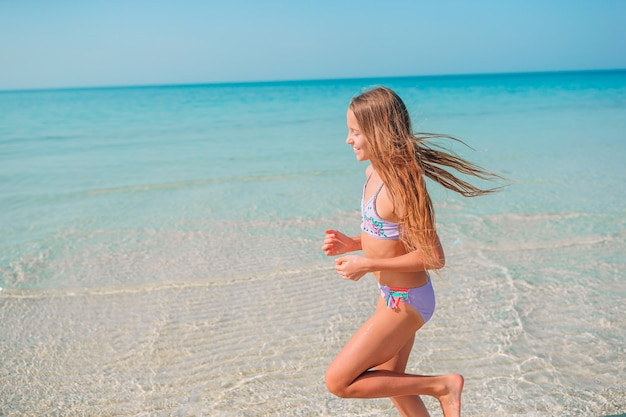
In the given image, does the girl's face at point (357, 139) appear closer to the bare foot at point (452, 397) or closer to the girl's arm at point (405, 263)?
the girl's arm at point (405, 263)

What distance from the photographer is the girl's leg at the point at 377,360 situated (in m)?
2.58

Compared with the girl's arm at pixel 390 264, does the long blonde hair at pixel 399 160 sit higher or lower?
higher

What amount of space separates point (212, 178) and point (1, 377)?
7405 mm

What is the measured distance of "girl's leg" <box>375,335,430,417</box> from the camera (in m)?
2.85

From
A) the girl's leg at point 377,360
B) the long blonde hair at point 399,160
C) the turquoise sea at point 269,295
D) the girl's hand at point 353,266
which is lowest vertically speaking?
the turquoise sea at point 269,295

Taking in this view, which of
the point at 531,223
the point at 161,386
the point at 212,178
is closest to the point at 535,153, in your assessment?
the point at 531,223

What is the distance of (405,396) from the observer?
2.88m

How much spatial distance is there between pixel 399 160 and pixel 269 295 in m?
2.94

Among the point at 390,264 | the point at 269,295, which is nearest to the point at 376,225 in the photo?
the point at 390,264

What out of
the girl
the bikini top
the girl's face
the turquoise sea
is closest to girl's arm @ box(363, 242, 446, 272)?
the girl

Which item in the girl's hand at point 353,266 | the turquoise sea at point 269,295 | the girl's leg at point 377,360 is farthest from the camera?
the turquoise sea at point 269,295

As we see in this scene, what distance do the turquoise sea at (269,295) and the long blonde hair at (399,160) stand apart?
13.4 inches

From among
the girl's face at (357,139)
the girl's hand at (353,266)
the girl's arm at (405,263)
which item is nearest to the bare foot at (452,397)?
the girl's arm at (405,263)

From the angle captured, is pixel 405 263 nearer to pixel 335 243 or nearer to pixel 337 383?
pixel 335 243
